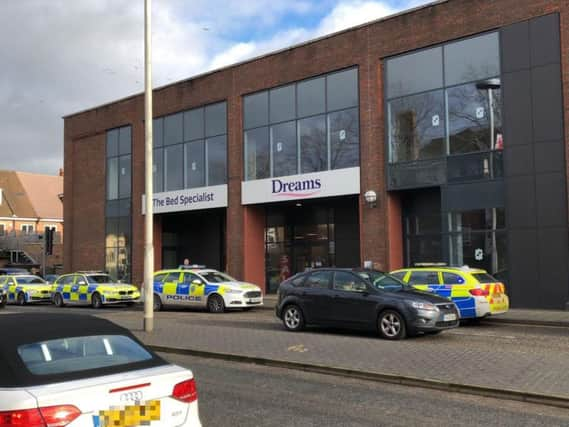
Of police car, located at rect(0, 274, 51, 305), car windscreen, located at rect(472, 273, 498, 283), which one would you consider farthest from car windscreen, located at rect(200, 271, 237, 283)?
police car, located at rect(0, 274, 51, 305)

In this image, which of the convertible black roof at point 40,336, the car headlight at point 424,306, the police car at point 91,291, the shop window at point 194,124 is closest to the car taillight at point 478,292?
the car headlight at point 424,306

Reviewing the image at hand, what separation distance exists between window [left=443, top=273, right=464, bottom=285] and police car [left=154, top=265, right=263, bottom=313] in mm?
7041

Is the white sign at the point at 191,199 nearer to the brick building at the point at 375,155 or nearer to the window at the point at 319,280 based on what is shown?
the brick building at the point at 375,155

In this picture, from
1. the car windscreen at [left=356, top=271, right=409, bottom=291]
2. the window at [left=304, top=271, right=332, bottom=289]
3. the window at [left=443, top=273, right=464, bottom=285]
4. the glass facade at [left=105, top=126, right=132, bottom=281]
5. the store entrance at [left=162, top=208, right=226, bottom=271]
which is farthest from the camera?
the glass facade at [left=105, top=126, right=132, bottom=281]

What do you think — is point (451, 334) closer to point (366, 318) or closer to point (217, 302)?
point (366, 318)

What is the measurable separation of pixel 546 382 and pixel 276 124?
764 inches

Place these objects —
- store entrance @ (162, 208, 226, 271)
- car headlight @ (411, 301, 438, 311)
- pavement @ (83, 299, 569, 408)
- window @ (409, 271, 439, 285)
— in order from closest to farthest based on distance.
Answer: pavement @ (83, 299, 569, 408) → car headlight @ (411, 301, 438, 311) → window @ (409, 271, 439, 285) → store entrance @ (162, 208, 226, 271)

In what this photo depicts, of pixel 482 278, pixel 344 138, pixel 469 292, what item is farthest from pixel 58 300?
pixel 482 278

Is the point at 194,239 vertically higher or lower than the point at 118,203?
lower

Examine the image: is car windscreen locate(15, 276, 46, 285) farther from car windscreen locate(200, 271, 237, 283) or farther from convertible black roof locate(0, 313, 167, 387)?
convertible black roof locate(0, 313, 167, 387)

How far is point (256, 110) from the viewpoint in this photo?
88.6 feet

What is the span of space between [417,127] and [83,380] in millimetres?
19286

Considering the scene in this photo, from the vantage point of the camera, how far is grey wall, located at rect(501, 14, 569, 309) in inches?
733

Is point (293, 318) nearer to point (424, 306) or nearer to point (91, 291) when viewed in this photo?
point (424, 306)
